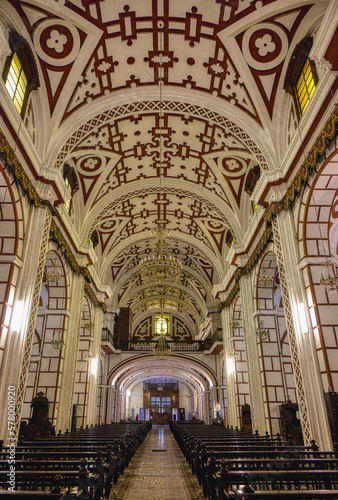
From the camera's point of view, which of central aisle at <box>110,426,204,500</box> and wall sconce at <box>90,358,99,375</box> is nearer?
central aisle at <box>110,426,204,500</box>

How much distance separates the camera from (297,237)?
8.89 m

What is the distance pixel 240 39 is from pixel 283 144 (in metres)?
2.87

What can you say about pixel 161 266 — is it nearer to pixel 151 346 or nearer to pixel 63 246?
pixel 63 246

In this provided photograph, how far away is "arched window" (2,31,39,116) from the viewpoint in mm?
7988

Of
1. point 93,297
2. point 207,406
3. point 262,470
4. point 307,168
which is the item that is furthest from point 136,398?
point 262,470

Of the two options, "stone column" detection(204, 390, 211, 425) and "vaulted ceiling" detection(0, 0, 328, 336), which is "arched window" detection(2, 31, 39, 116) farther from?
"stone column" detection(204, 390, 211, 425)

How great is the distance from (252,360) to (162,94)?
939cm

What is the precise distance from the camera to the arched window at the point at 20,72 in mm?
7988

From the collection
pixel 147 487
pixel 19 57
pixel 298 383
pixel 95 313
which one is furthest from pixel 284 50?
pixel 95 313

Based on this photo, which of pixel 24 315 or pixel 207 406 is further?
pixel 207 406

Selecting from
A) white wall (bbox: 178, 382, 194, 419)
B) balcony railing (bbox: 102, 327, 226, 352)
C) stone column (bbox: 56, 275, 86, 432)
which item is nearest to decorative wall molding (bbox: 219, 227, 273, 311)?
stone column (bbox: 56, 275, 86, 432)

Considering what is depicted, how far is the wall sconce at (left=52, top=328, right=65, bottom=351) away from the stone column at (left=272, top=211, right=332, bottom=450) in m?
7.28

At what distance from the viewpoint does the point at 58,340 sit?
11.9 meters

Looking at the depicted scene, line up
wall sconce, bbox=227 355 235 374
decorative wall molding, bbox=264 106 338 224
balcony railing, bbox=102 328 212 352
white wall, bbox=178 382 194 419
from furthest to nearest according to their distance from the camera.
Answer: white wall, bbox=178 382 194 419 → balcony railing, bbox=102 328 212 352 → wall sconce, bbox=227 355 235 374 → decorative wall molding, bbox=264 106 338 224
